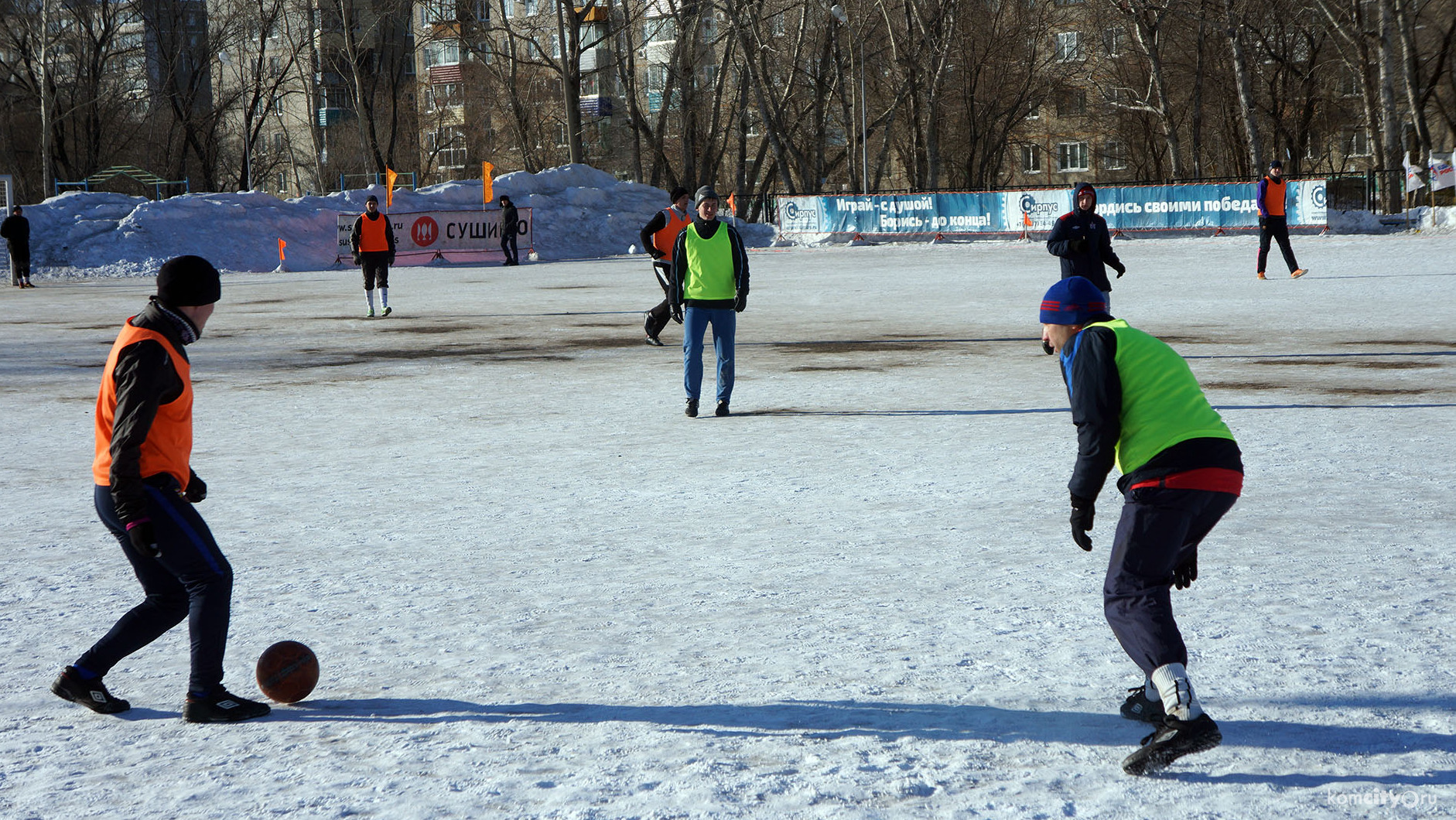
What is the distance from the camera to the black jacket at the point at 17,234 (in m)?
28.0

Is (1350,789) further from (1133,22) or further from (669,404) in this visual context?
(1133,22)

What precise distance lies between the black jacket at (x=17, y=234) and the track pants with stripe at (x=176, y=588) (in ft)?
90.7

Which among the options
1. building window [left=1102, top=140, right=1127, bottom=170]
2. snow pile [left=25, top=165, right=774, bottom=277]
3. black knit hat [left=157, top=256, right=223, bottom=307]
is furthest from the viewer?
building window [left=1102, top=140, right=1127, bottom=170]

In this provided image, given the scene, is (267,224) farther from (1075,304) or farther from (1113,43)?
(1075,304)

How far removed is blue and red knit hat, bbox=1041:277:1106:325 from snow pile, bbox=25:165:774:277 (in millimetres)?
33569

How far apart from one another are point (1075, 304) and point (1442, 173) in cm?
3399

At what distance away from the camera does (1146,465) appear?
3.40m

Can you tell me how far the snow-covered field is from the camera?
3359 mm

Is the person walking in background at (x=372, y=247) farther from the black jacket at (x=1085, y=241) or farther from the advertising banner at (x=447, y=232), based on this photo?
the advertising banner at (x=447, y=232)

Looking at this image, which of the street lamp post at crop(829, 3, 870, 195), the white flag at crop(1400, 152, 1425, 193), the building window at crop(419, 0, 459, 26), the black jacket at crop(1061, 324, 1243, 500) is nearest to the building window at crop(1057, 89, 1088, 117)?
the street lamp post at crop(829, 3, 870, 195)

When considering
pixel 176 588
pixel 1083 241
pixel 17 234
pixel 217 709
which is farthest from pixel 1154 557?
pixel 17 234

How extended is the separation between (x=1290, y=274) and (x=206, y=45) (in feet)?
158

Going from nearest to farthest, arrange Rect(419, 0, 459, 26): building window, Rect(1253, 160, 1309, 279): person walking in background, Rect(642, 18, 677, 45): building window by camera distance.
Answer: Rect(1253, 160, 1309, 279): person walking in background < Rect(419, 0, 459, 26): building window < Rect(642, 18, 677, 45): building window

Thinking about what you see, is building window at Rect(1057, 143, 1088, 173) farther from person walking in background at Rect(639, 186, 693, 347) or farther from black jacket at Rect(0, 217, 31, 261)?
person walking in background at Rect(639, 186, 693, 347)
